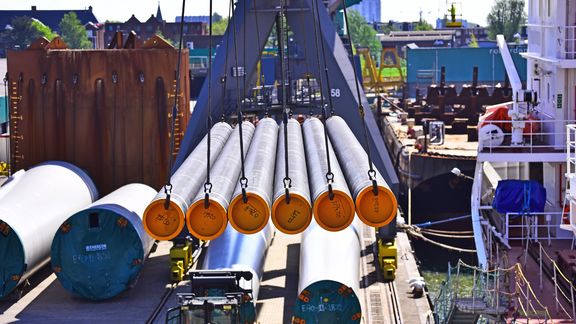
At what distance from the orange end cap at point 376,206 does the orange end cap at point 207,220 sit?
167 centimetres

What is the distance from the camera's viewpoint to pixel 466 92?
51.7 m

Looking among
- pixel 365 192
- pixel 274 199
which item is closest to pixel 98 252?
pixel 274 199

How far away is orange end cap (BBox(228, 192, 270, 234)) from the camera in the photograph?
47.9ft

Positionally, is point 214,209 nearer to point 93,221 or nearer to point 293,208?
point 293,208

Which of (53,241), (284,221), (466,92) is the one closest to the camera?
(284,221)

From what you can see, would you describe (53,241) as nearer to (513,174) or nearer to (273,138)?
(273,138)

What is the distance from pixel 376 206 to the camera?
14.7m

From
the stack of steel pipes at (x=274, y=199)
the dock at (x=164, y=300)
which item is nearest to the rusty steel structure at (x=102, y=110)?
the dock at (x=164, y=300)

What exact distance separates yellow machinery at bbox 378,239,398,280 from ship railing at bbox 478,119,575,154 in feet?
9.04

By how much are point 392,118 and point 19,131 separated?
30.8 meters

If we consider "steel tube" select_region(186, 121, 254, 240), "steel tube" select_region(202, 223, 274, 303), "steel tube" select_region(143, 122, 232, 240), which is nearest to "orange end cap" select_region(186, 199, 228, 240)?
"steel tube" select_region(186, 121, 254, 240)

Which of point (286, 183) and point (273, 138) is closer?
point (286, 183)

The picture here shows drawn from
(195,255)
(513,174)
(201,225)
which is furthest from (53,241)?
(513,174)

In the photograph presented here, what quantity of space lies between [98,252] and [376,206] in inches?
246
